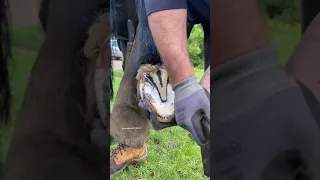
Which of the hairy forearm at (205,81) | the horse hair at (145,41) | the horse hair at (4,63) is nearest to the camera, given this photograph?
the horse hair at (4,63)

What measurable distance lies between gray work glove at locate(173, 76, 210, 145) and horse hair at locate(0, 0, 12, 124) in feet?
1.29

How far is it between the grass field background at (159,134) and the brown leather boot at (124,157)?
0.02 metres

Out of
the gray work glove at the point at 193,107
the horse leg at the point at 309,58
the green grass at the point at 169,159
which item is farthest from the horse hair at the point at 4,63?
the horse leg at the point at 309,58

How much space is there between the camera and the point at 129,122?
3.62 ft

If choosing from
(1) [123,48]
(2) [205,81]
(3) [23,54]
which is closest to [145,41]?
(1) [123,48]

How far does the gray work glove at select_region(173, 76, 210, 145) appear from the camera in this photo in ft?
2.99

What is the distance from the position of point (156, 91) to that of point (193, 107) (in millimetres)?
146

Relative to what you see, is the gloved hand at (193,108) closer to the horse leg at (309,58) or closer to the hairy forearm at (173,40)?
the hairy forearm at (173,40)

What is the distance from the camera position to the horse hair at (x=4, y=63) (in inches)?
31.4

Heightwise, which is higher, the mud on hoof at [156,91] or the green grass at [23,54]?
the green grass at [23,54]

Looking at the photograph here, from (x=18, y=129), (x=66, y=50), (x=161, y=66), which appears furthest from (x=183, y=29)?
(x=18, y=129)

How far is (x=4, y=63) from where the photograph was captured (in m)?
0.82

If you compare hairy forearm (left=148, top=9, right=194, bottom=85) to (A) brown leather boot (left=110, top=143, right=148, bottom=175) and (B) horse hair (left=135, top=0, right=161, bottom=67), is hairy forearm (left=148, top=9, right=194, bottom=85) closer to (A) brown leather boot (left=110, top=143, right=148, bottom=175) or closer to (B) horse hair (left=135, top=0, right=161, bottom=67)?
(B) horse hair (left=135, top=0, right=161, bottom=67)

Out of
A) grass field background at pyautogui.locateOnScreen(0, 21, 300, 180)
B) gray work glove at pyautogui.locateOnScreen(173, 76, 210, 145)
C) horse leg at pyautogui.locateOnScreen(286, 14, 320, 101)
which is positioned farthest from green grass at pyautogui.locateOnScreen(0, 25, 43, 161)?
horse leg at pyautogui.locateOnScreen(286, 14, 320, 101)
